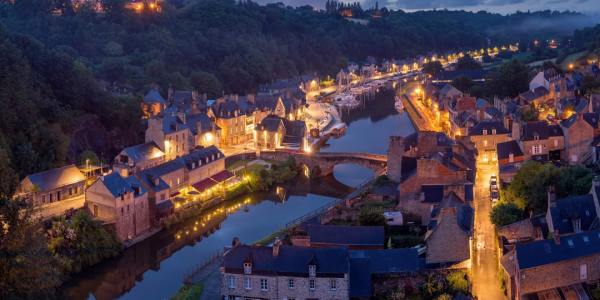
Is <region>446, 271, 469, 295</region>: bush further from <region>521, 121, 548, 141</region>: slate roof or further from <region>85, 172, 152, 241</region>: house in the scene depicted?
<region>521, 121, 548, 141</region>: slate roof

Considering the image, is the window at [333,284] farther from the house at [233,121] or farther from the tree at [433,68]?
the tree at [433,68]

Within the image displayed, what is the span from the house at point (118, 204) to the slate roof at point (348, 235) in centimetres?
967

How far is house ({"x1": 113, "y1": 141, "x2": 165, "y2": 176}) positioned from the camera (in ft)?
133

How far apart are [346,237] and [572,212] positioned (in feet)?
25.7

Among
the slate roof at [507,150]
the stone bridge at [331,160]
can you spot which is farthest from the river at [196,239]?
the slate roof at [507,150]

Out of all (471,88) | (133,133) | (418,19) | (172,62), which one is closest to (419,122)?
(471,88)

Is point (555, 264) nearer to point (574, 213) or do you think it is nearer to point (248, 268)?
point (574, 213)

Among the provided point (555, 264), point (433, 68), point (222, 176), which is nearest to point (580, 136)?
point (555, 264)

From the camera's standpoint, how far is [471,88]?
6612cm

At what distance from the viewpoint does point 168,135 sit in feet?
146

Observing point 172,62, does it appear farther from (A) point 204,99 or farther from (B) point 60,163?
(B) point 60,163

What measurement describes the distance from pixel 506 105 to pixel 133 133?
25.2 metres

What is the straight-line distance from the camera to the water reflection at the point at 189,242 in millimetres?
29484

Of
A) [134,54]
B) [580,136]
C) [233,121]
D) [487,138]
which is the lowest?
[233,121]
